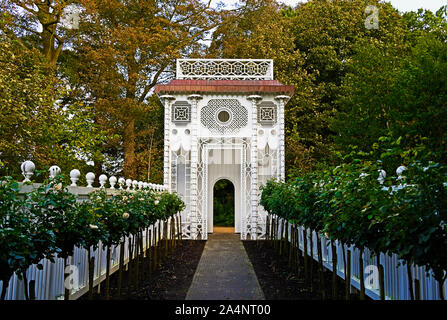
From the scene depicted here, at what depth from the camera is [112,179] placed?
6961 mm

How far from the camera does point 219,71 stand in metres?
13.6

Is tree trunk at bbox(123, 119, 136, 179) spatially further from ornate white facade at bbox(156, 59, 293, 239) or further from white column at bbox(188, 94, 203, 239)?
white column at bbox(188, 94, 203, 239)

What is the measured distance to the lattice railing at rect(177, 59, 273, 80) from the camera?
13.3 metres

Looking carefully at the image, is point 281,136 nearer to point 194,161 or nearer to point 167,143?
point 194,161

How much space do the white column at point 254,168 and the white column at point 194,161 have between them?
6.36 feet

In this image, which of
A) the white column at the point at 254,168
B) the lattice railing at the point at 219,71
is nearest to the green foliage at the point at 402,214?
the white column at the point at 254,168

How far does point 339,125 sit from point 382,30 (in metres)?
7.11

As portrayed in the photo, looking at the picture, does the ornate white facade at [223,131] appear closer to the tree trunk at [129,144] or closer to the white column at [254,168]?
the white column at [254,168]

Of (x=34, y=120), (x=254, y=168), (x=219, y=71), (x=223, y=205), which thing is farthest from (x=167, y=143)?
(x=223, y=205)

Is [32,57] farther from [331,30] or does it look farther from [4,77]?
[331,30]

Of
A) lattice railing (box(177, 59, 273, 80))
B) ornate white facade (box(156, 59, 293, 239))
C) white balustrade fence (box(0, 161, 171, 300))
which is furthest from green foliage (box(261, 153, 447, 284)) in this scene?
lattice railing (box(177, 59, 273, 80))

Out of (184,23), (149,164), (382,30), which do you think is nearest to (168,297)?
(149,164)

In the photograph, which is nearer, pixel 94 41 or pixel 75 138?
pixel 75 138
